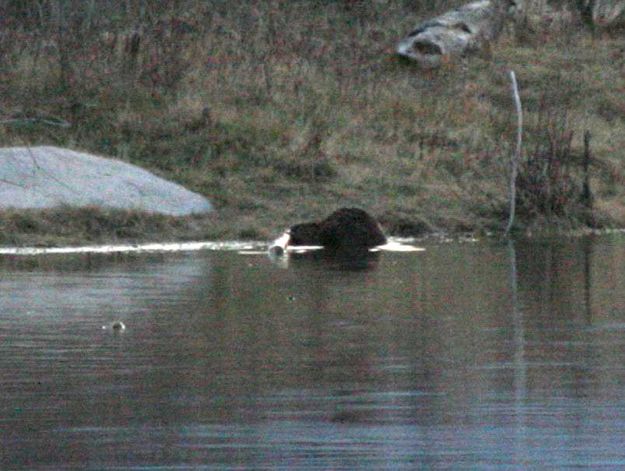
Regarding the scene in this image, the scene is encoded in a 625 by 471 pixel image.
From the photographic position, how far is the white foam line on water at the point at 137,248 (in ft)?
66.5

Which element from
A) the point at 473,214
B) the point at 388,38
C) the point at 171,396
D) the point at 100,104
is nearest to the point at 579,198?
the point at 473,214

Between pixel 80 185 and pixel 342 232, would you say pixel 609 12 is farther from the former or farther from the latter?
pixel 342 232

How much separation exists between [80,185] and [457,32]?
44.0ft

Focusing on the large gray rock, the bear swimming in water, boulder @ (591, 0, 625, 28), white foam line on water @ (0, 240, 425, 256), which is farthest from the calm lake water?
boulder @ (591, 0, 625, 28)

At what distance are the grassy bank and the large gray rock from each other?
42 cm

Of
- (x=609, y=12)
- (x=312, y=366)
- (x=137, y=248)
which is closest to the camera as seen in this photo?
(x=312, y=366)

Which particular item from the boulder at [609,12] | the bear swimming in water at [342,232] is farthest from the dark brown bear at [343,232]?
the boulder at [609,12]

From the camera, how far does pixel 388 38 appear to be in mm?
35625

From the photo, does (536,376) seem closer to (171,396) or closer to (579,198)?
(171,396)

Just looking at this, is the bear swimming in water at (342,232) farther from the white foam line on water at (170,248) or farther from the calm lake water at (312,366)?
the calm lake water at (312,366)

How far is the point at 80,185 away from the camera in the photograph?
22734 millimetres

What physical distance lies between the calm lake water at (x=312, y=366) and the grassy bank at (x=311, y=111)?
5.38 m

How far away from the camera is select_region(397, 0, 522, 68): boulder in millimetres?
34000

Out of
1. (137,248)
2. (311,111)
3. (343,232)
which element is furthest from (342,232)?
(311,111)
